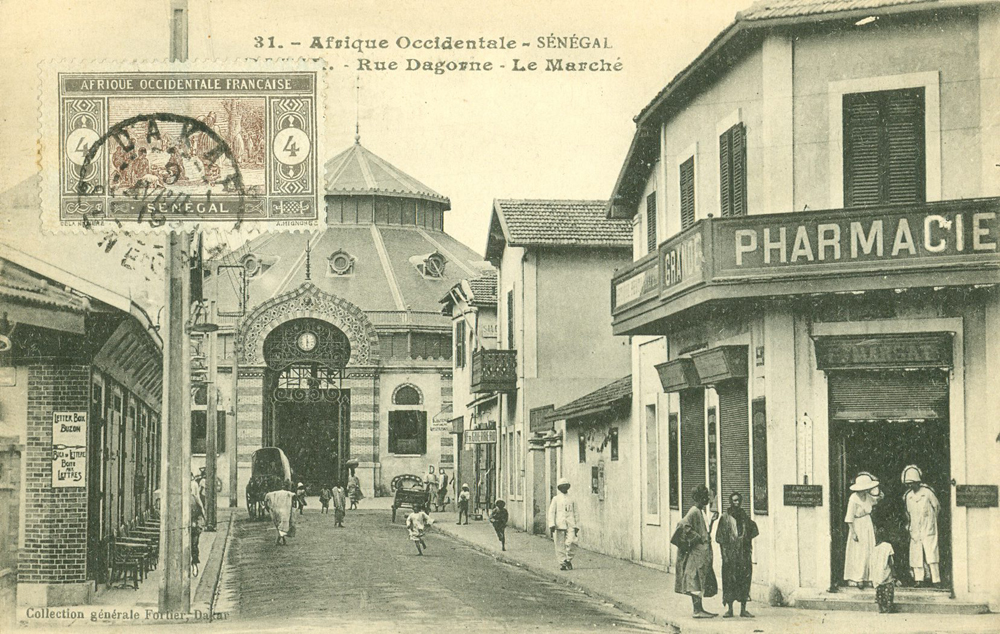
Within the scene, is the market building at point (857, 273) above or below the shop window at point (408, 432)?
above

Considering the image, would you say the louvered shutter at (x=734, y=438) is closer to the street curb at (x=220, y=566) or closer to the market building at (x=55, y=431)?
the street curb at (x=220, y=566)

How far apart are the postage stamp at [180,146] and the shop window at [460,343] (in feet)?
101

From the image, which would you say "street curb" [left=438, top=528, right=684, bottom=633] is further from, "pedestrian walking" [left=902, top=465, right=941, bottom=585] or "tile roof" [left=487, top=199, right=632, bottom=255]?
"tile roof" [left=487, top=199, right=632, bottom=255]

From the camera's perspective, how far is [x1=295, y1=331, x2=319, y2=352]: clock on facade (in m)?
57.1

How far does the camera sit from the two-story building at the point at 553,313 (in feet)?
105

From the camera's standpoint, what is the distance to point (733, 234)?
15500mm

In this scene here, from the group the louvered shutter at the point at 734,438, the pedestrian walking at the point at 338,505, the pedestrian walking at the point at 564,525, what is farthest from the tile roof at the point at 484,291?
the louvered shutter at the point at 734,438

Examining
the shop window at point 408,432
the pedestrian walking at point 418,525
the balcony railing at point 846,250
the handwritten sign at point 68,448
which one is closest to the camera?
the balcony railing at point 846,250

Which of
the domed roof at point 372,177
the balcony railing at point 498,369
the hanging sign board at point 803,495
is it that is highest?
the domed roof at point 372,177

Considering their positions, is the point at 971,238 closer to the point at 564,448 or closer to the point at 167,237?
the point at 167,237

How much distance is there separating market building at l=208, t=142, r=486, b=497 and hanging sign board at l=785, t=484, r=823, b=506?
3903 cm

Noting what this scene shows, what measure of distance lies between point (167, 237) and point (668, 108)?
8.91 meters

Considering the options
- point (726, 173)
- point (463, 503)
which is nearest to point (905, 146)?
point (726, 173)

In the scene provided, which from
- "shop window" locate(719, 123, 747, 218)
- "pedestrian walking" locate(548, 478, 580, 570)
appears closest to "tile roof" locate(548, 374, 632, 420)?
"pedestrian walking" locate(548, 478, 580, 570)
